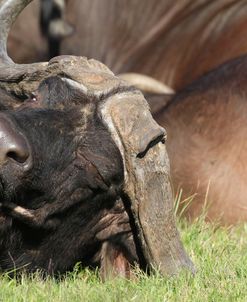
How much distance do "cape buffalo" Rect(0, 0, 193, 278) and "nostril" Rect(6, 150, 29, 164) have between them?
0.23ft

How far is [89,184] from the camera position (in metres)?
3.60

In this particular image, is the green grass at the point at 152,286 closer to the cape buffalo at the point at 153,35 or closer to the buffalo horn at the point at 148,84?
the buffalo horn at the point at 148,84

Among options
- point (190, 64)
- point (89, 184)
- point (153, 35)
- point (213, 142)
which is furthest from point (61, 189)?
point (153, 35)

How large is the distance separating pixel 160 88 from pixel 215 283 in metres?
2.99

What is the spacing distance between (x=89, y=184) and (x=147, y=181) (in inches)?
7.5

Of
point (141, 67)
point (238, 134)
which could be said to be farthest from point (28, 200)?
point (141, 67)

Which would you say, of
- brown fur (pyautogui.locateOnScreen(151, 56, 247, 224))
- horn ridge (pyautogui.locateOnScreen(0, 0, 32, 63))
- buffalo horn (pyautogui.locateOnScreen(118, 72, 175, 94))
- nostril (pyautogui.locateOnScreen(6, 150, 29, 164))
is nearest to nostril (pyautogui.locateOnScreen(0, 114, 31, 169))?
nostril (pyautogui.locateOnScreen(6, 150, 29, 164))

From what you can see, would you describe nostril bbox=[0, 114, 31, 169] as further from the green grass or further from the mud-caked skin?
the green grass

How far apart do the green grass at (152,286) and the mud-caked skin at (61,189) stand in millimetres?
100

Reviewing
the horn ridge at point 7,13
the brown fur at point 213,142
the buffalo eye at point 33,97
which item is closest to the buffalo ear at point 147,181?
the buffalo eye at point 33,97

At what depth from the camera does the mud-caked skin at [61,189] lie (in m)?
3.48

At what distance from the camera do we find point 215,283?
347 cm

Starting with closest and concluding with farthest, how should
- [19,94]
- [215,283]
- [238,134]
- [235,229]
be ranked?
[215,283], [19,94], [235,229], [238,134]

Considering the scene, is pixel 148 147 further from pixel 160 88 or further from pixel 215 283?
pixel 160 88
